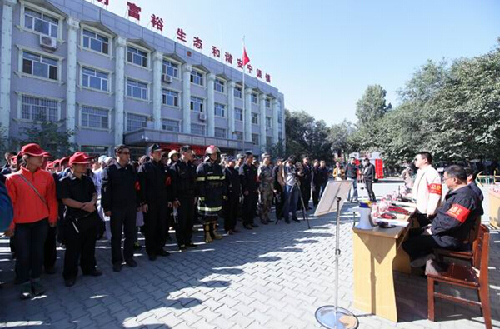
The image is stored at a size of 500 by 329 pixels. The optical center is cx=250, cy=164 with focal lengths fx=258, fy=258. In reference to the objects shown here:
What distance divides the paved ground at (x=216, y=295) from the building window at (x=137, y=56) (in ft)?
68.1

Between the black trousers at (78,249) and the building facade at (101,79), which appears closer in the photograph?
the black trousers at (78,249)

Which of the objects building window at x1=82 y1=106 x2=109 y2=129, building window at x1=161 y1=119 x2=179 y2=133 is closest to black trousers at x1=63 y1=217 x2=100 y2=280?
building window at x1=82 y1=106 x2=109 y2=129

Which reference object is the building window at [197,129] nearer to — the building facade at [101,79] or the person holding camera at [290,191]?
the building facade at [101,79]

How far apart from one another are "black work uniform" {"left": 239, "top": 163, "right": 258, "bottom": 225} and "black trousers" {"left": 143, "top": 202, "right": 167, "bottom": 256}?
282 centimetres

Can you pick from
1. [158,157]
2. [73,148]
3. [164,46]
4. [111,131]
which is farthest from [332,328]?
[164,46]

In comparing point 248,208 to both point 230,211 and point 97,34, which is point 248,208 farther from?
point 97,34

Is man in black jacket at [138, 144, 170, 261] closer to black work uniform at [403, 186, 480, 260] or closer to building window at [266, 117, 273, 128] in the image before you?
black work uniform at [403, 186, 480, 260]

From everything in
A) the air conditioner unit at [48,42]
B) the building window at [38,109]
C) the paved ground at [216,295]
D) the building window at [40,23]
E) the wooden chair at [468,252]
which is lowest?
the paved ground at [216,295]

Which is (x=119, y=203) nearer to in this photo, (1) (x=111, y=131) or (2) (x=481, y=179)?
(1) (x=111, y=131)

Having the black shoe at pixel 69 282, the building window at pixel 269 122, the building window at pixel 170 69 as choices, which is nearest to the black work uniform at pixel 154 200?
the black shoe at pixel 69 282

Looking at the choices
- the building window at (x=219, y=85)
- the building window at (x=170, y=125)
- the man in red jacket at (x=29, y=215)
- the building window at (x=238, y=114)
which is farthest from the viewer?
the building window at (x=238, y=114)

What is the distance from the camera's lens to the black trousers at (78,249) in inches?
148

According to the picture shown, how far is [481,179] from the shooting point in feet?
70.7

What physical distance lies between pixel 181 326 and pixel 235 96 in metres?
31.5
